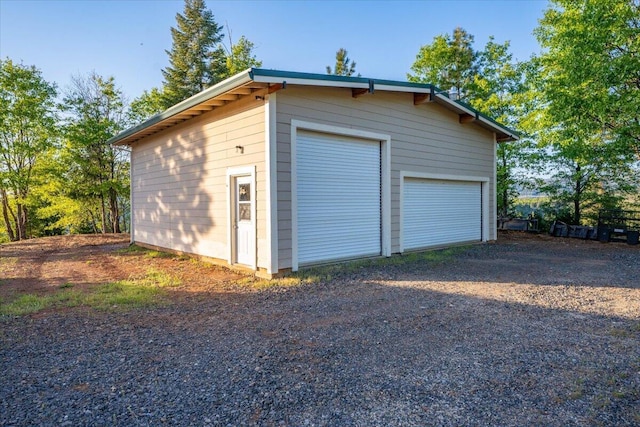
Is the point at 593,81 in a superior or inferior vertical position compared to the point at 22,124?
superior

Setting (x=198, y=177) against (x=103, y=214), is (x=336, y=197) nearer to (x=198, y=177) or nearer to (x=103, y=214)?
(x=198, y=177)

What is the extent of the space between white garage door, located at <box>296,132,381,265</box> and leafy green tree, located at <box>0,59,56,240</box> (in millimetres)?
14397

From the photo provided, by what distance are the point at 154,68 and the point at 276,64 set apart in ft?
27.4

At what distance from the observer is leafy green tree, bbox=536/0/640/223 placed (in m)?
10.8

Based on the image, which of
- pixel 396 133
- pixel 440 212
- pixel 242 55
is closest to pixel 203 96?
pixel 396 133

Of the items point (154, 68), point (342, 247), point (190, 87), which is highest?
point (154, 68)

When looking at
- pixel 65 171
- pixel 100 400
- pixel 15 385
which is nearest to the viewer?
pixel 100 400

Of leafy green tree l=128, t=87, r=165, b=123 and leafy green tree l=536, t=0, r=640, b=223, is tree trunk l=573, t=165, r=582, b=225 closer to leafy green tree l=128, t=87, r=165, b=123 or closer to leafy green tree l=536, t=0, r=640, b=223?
leafy green tree l=536, t=0, r=640, b=223

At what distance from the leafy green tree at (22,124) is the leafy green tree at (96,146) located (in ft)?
2.79

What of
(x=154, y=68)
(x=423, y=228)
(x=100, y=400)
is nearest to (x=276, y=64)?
(x=154, y=68)

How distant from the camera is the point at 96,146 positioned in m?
16.8

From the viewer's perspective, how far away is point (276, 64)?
67.7 ft

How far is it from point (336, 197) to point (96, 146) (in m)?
14.6

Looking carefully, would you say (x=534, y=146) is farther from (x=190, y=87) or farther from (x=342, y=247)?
(x=190, y=87)
